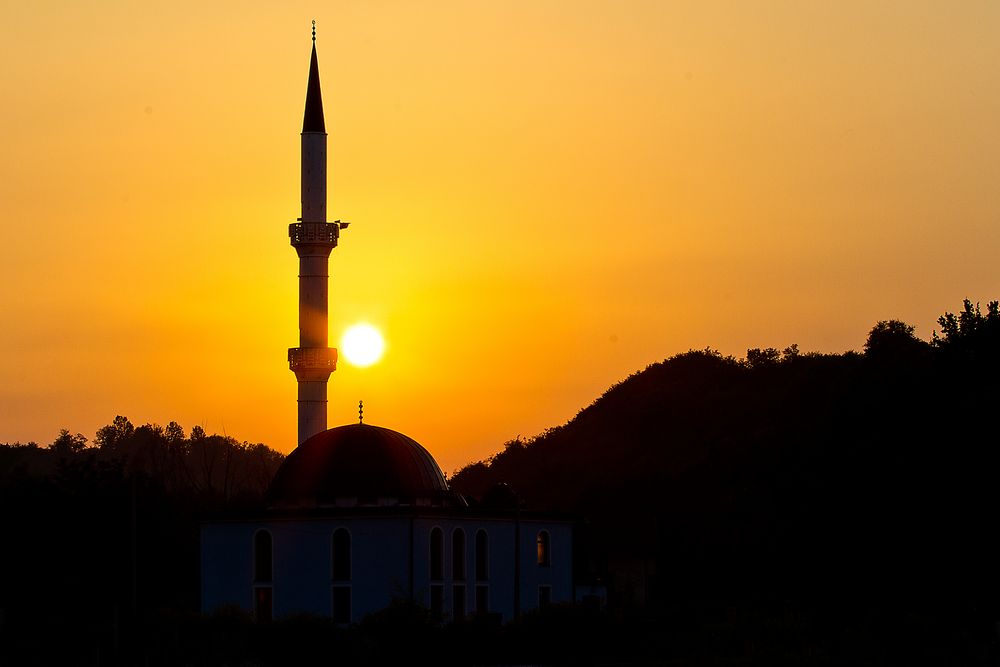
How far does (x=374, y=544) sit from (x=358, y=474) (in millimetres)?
2849

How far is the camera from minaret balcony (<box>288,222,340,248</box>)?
227ft

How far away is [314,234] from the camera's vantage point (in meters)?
69.2

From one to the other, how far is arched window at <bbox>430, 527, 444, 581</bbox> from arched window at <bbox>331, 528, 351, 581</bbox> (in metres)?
2.54

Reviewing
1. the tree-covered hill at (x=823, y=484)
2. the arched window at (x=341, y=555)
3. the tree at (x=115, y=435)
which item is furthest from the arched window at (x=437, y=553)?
the tree at (x=115, y=435)

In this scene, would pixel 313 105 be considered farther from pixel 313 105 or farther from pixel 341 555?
pixel 341 555

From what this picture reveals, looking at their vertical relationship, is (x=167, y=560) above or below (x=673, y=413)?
below

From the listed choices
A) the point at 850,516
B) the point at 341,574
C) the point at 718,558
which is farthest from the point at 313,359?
the point at 850,516

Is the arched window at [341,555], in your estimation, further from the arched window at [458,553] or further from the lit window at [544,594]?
the lit window at [544,594]

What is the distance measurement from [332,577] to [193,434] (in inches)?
4854

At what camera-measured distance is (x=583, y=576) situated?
230ft

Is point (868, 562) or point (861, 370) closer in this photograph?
point (868, 562)

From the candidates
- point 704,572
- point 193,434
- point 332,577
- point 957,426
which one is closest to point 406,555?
point 332,577

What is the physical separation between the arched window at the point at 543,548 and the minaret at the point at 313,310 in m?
12.0

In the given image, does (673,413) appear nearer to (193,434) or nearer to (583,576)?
(583,576)
